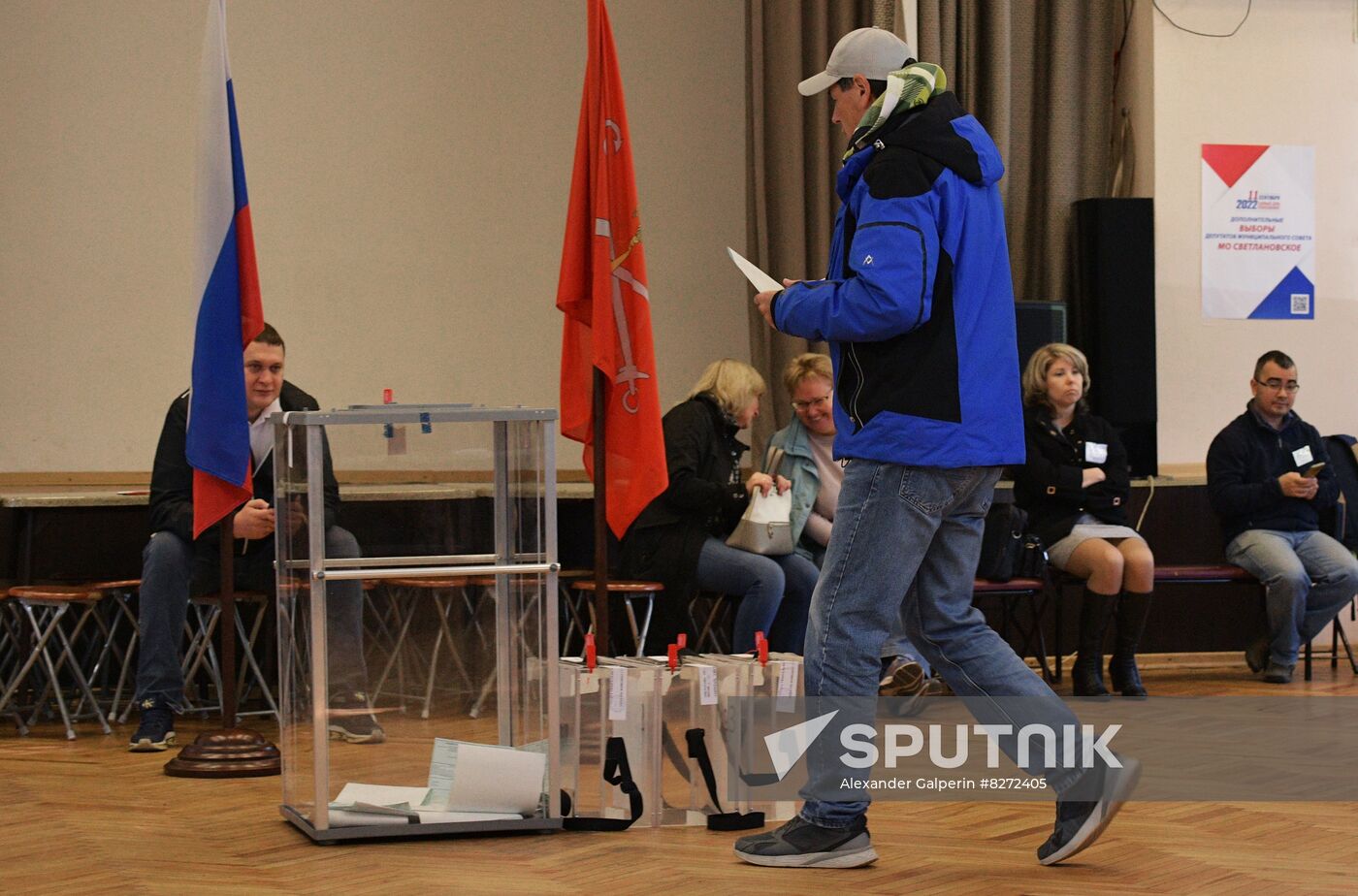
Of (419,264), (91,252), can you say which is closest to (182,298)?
(91,252)

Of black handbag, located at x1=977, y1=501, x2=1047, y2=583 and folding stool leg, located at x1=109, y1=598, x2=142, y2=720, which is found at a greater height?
black handbag, located at x1=977, y1=501, x2=1047, y2=583

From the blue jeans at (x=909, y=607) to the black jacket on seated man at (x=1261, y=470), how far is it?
12.4 feet

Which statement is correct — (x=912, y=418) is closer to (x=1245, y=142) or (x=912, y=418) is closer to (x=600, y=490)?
(x=600, y=490)

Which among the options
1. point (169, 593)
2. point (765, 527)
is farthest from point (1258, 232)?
point (169, 593)

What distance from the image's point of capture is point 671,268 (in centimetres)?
802

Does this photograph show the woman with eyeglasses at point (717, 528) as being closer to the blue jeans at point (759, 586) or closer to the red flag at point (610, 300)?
the blue jeans at point (759, 586)

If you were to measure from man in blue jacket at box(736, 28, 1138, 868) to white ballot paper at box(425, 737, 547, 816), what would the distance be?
58cm

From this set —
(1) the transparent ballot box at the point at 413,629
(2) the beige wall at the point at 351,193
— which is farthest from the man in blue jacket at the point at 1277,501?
(1) the transparent ballot box at the point at 413,629

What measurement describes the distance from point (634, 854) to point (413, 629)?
27.0 inches

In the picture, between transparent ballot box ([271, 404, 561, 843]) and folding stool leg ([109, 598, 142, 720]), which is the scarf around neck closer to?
transparent ballot box ([271, 404, 561, 843])

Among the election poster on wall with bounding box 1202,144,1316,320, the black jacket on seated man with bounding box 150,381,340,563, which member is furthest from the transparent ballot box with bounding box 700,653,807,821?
the election poster on wall with bounding box 1202,144,1316,320

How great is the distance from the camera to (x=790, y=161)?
7270 millimetres

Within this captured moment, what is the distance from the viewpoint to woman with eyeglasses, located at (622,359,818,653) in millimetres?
5566

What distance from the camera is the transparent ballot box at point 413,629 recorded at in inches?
138
